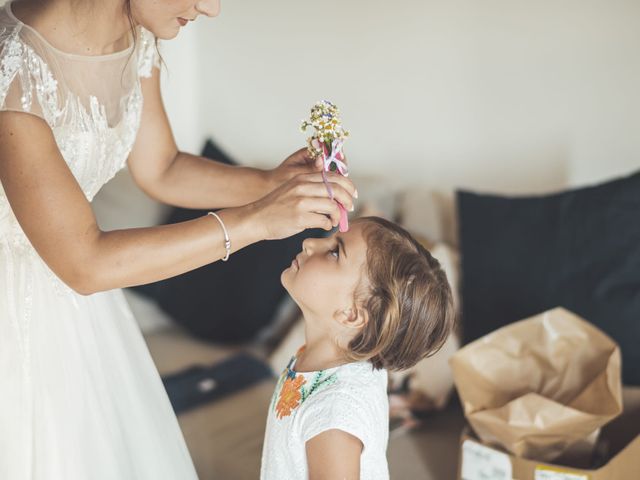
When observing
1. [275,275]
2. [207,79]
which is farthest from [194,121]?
[275,275]

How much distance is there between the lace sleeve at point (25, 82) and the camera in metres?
1.17

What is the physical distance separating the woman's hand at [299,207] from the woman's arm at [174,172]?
358 mm

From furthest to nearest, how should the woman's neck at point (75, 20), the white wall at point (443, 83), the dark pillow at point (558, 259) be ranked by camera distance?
the white wall at point (443, 83)
the dark pillow at point (558, 259)
the woman's neck at point (75, 20)

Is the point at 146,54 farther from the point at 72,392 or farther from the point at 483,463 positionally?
the point at 483,463

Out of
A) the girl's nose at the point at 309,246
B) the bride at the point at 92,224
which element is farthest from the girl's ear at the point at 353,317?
the bride at the point at 92,224

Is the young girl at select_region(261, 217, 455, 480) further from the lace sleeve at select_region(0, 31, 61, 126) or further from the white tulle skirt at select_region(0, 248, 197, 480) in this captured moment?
the lace sleeve at select_region(0, 31, 61, 126)

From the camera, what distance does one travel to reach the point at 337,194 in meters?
1.18

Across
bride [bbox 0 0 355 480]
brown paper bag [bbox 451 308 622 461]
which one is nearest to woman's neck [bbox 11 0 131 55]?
bride [bbox 0 0 355 480]

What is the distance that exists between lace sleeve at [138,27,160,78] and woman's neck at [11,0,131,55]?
0.19 metres

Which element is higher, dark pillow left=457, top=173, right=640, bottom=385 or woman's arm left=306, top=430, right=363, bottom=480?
dark pillow left=457, top=173, right=640, bottom=385

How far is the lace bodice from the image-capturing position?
1.20 m

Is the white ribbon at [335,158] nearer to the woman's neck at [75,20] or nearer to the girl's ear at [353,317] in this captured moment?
the girl's ear at [353,317]

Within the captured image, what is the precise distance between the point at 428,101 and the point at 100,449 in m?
1.63

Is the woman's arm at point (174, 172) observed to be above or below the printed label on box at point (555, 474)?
above
